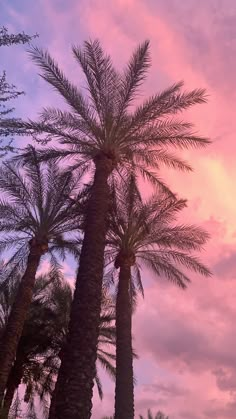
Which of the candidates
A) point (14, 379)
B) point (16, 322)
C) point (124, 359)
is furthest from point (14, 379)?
point (124, 359)

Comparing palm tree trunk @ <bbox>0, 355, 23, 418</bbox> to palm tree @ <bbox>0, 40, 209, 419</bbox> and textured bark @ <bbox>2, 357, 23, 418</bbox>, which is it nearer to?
textured bark @ <bbox>2, 357, 23, 418</bbox>

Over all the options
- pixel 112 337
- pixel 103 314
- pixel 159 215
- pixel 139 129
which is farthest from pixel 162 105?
pixel 112 337

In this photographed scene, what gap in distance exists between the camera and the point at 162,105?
1908 centimetres

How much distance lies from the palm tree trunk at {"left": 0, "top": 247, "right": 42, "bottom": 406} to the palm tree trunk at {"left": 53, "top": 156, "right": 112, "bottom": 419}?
575cm

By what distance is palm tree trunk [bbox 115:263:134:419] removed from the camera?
750 inches

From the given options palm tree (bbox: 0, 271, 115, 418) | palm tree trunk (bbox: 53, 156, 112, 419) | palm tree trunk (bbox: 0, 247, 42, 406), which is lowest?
palm tree trunk (bbox: 53, 156, 112, 419)

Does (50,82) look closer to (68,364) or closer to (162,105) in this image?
(162,105)

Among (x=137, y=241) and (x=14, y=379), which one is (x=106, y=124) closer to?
(x=137, y=241)

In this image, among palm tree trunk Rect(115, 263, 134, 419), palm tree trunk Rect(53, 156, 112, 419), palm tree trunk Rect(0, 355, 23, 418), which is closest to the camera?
palm tree trunk Rect(53, 156, 112, 419)

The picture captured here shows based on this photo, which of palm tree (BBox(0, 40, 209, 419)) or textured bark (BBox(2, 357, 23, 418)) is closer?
palm tree (BBox(0, 40, 209, 419))

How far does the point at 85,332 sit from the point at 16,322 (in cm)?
692

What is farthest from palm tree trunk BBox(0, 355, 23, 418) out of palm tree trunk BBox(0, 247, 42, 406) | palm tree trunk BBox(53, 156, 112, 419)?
palm tree trunk BBox(53, 156, 112, 419)

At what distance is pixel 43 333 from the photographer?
28.4 m

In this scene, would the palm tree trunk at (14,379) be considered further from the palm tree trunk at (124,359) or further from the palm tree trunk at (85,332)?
the palm tree trunk at (85,332)
